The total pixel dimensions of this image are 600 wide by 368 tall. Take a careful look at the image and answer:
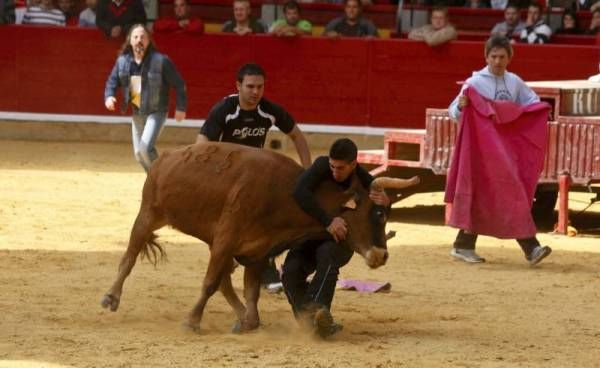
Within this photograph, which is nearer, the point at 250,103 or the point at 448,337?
the point at 448,337

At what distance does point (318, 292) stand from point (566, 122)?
489cm

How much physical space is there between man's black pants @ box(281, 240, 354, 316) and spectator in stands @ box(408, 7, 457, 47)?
31.5 feet

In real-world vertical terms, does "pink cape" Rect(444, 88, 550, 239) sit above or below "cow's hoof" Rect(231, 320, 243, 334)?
above

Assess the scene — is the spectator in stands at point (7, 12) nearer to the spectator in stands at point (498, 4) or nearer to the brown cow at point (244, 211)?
the spectator in stands at point (498, 4)

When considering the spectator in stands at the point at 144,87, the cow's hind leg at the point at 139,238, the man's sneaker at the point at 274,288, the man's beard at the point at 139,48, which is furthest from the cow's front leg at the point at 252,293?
the man's beard at the point at 139,48

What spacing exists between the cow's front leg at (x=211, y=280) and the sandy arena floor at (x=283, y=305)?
0.21 ft

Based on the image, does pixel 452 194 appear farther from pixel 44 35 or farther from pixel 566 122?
pixel 44 35

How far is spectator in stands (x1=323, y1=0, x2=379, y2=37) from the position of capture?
17734mm

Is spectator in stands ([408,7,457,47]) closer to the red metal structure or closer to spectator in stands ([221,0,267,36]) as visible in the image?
spectator in stands ([221,0,267,36])

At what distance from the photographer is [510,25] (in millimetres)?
17500

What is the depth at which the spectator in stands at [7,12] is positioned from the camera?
18344 mm

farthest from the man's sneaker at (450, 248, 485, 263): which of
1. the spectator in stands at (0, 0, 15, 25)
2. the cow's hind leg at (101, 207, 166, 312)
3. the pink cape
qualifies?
the spectator in stands at (0, 0, 15, 25)

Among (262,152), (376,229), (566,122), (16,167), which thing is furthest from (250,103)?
(16,167)

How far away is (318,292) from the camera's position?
771 centimetres
